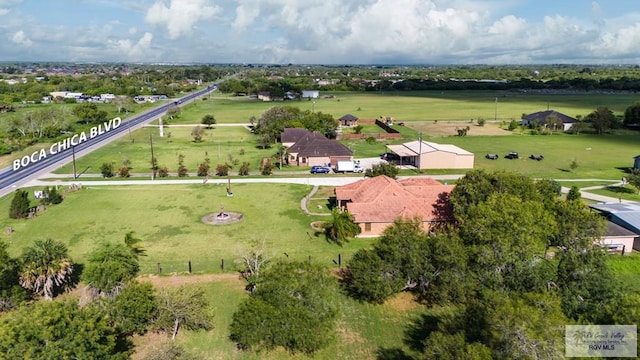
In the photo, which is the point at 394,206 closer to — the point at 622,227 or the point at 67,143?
the point at 622,227

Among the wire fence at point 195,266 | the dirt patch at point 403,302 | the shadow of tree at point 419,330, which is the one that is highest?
the wire fence at point 195,266

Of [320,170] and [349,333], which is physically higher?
[320,170]

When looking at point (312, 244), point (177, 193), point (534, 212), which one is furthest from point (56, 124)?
point (534, 212)

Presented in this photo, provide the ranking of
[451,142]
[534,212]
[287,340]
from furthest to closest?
[451,142] < [534,212] < [287,340]

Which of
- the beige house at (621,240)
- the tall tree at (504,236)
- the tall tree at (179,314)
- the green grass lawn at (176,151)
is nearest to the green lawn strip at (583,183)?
the beige house at (621,240)

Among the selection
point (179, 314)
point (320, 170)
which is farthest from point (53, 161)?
point (179, 314)

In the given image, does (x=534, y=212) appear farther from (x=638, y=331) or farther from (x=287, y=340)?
(x=287, y=340)

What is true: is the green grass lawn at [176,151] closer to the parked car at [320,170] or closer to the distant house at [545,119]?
the parked car at [320,170]
